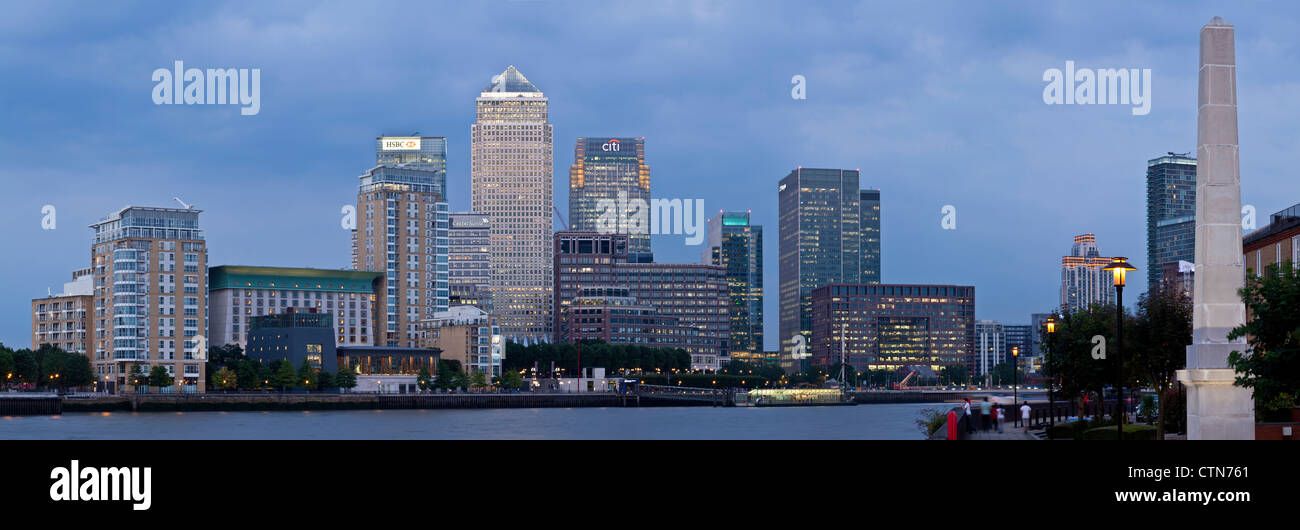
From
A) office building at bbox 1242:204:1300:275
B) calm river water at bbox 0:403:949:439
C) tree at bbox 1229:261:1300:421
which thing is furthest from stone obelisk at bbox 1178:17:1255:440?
calm river water at bbox 0:403:949:439

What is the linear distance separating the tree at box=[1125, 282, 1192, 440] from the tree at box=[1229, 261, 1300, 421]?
1662 centimetres

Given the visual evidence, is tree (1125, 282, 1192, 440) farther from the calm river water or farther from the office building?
the calm river water

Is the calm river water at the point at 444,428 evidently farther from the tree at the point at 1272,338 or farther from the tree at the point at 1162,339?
the tree at the point at 1272,338

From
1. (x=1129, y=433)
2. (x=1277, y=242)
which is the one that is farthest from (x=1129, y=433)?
(x=1277, y=242)

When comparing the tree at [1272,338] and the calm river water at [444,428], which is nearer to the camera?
the tree at [1272,338]
